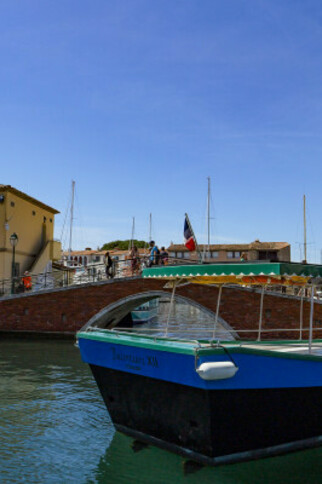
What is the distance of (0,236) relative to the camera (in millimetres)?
28578

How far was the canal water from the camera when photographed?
281 inches

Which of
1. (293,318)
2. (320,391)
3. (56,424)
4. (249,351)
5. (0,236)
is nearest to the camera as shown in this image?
(249,351)

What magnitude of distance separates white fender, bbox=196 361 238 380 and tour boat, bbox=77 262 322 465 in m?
0.01

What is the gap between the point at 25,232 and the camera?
104 ft

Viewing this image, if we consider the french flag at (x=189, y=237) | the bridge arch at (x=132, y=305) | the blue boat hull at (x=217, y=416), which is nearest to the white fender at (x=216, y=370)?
the blue boat hull at (x=217, y=416)

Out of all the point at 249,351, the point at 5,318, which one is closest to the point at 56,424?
the point at 249,351

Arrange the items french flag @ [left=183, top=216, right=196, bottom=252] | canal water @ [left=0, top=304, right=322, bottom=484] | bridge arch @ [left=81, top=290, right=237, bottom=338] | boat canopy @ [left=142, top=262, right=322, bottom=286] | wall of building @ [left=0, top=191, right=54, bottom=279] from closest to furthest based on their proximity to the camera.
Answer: canal water @ [left=0, top=304, right=322, bottom=484] < boat canopy @ [left=142, top=262, right=322, bottom=286] < french flag @ [left=183, top=216, right=196, bottom=252] < bridge arch @ [left=81, top=290, right=237, bottom=338] < wall of building @ [left=0, top=191, right=54, bottom=279]

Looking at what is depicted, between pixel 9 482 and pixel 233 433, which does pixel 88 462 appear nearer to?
A: pixel 9 482

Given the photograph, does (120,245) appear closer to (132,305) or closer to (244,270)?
(132,305)

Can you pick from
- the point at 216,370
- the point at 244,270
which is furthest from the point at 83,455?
the point at 244,270

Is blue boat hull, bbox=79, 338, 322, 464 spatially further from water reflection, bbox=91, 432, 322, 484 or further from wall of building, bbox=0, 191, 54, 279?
wall of building, bbox=0, 191, 54, 279

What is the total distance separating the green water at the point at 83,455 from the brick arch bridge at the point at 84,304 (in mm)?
11157

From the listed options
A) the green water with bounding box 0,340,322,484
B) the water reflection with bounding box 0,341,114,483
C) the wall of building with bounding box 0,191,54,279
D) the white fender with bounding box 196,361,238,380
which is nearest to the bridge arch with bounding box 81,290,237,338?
Answer: the water reflection with bounding box 0,341,114,483

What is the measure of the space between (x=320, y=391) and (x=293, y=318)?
15271 mm
